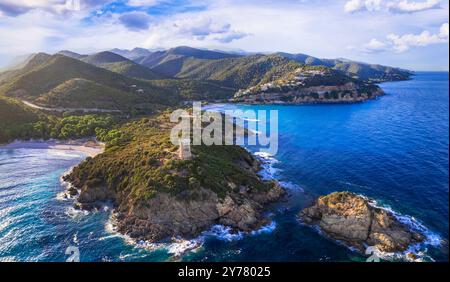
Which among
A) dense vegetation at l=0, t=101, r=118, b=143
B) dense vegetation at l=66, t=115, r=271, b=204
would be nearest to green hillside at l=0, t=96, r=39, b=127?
dense vegetation at l=0, t=101, r=118, b=143

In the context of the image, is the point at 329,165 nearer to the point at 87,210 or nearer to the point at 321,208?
the point at 321,208

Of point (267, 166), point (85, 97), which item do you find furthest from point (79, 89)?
point (267, 166)

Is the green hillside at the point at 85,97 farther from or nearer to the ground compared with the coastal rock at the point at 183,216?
farther from the ground

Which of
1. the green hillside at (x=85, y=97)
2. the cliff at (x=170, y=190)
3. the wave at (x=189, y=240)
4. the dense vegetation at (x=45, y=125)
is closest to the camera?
the wave at (x=189, y=240)

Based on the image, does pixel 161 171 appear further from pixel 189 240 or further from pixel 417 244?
pixel 417 244

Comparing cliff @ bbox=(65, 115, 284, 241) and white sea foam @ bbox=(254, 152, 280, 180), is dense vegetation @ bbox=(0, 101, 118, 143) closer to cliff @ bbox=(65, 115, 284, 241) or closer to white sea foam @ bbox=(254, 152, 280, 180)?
cliff @ bbox=(65, 115, 284, 241)

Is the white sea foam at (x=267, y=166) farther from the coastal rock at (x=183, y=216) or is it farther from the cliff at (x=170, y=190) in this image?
the coastal rock at (x=183, y=216)

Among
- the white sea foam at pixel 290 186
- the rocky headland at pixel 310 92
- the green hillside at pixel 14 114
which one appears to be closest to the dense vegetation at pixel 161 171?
the white sea foam at pixel 290 186
